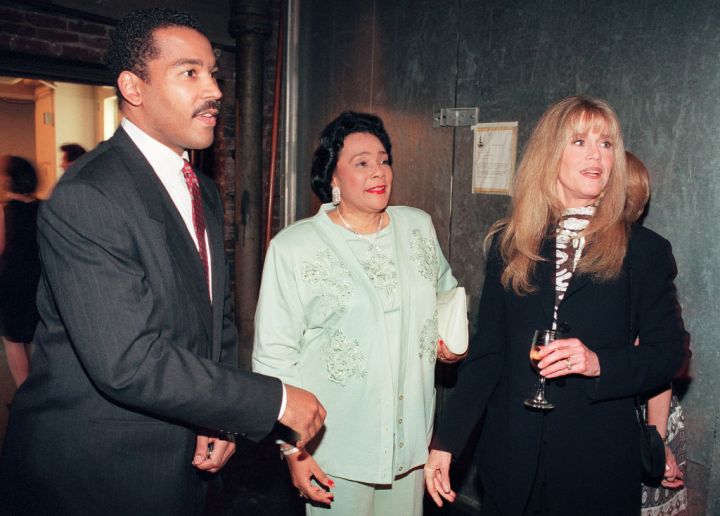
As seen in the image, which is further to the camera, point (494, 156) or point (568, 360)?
point (494, 156)

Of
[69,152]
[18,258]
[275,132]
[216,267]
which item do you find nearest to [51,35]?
[69,152]

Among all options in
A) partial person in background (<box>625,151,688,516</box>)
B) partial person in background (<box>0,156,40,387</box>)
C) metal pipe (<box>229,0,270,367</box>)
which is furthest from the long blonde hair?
partial person in background (<box>0,156,40,387</box>)

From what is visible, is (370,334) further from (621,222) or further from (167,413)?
(621,222)

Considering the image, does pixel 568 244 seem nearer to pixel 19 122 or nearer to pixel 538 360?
pixel 538 360

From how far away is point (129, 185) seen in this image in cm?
154

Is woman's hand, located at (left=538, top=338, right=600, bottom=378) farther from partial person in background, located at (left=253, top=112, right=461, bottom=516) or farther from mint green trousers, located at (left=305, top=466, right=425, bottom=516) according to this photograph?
mint green trousers, located at (left=305, top=466, right=425, bottom=516)

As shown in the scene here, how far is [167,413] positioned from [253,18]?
3577mm

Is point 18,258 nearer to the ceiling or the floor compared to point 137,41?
nearer to the floor

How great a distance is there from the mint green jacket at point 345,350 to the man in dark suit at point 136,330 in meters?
0.34

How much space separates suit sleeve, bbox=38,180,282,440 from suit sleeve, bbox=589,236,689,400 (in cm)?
111

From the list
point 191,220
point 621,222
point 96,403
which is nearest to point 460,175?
point 621,222

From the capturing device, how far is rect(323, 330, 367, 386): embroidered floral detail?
2035mm

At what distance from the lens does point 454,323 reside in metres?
2.24

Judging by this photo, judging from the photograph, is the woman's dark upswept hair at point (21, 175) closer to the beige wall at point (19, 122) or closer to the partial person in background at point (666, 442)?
the beige wall at point (19, 122)
